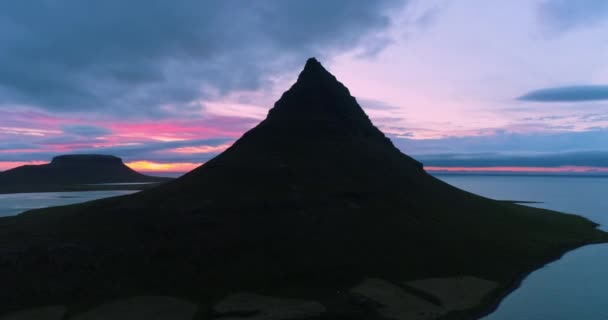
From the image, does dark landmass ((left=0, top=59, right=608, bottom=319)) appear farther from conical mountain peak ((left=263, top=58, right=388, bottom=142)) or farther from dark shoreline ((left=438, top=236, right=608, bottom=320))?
conical mountain peak ((left=263, top=58, right=388, bottom=142))

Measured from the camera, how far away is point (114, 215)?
3194 inches

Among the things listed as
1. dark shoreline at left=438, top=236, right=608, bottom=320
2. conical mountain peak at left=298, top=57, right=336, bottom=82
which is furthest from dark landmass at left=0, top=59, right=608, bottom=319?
conical mountain peak at left=298, top=57, right=336, bottom=82

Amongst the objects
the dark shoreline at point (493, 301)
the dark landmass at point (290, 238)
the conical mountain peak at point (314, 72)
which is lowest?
the dark shoreline at point (493, 301)

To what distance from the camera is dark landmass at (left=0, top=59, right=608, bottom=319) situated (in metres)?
56.8

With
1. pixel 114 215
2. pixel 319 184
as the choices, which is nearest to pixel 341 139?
pixel 319 184

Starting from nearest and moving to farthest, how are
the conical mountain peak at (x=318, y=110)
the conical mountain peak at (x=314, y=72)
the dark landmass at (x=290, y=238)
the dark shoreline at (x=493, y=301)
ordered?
the dark shoreline at (x=493, y=301) < the dark landmass at (x=290, y=238) < the conical mountain peak at (x=318, y=110) < the conical mountain peak at (x=314, y=72)

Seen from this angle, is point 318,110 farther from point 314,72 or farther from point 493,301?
point 493,301

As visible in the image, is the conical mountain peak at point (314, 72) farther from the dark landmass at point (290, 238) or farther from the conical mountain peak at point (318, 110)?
the dark landmass at point (290, 238)

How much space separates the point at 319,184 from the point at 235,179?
1843 centimetres

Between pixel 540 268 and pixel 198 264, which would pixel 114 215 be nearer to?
pixel 198 264

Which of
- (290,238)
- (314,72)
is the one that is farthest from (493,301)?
(314,72)

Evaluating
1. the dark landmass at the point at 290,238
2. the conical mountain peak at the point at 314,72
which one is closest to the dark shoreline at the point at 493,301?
the dark landmass at the point at 290,238

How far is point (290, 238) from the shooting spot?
71500 mm

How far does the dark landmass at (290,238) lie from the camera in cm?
5684
